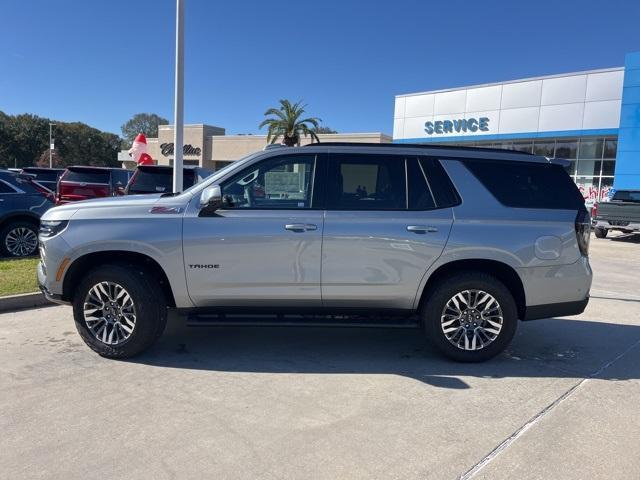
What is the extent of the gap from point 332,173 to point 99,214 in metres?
2.15

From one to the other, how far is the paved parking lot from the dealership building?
77.3 ft

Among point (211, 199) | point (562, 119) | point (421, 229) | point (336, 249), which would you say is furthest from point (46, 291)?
point (562, 119)

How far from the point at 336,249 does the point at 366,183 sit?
2.38 ft

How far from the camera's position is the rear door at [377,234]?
4.68 m

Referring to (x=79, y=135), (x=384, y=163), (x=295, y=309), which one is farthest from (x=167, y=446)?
(x=79, y=135)

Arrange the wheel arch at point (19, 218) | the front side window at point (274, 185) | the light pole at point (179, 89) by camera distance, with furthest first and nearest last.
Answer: the wheel arch at point (19, 218), the light pole at point (179, 89), the front side window at point (274, 185)

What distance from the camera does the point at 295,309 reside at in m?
4.84

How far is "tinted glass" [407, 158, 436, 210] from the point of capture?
15.9ft

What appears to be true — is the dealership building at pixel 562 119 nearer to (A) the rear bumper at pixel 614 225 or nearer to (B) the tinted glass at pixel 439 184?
(A) the rear bumper at pixel 614 225

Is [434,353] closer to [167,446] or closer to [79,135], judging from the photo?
[167,446]

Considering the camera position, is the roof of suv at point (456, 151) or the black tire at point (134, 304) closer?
the black tire at point (134, 304)

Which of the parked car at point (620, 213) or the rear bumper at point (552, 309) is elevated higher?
the parked car at point (620, 213)

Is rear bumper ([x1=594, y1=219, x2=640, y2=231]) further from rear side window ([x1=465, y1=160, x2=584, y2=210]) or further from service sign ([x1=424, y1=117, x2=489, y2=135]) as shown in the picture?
rear side window ([x1=465, y1=160, x2=584, y2=210])

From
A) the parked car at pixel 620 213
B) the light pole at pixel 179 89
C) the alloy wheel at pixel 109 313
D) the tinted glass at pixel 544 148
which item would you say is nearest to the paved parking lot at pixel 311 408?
the alloy wheel at pixel 109 313
